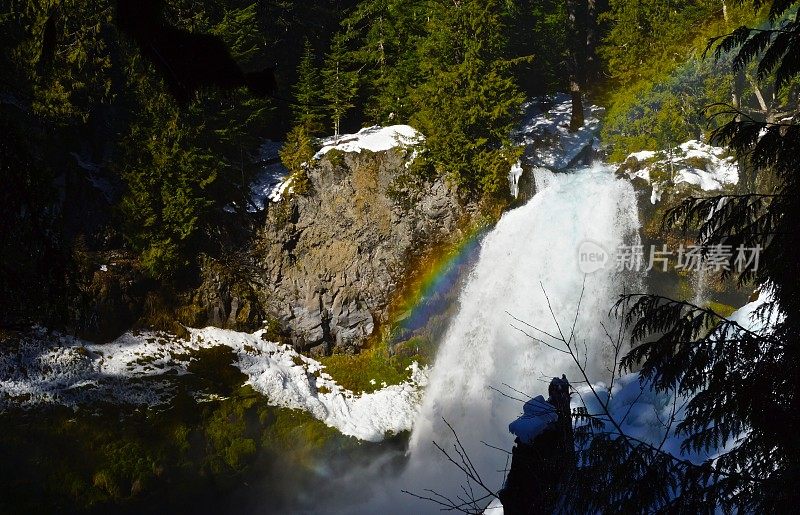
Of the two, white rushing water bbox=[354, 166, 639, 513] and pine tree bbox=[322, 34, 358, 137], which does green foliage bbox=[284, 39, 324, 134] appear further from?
white rushing water bbox=[354, 166, 639, 513]

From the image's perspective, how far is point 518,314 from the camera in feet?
57.7

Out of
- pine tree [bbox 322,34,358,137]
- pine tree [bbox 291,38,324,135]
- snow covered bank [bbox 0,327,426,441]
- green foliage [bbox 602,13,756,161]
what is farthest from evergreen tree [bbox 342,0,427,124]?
snow covered bank [bbox 0,327,426,441]

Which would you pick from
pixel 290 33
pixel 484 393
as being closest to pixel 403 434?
pixel 484 393

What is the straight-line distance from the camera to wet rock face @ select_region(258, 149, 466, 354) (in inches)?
755

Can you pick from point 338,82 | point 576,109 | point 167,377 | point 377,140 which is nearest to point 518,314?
point 377,140

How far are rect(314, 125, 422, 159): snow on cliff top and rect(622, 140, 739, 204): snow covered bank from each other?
23.7 feet

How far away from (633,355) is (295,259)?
16.0m

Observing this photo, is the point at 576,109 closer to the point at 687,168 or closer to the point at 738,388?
the point at 687,168

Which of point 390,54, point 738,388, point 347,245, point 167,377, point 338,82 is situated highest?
point 390,54

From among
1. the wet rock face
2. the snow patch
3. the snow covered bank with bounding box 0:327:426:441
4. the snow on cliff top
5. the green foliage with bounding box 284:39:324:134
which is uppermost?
the green foliage with bounding box 284:39:324:134

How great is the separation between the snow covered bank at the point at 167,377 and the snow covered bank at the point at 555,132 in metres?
10.4

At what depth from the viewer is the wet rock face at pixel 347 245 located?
63.0ft

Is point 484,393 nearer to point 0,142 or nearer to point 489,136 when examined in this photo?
point 489,136

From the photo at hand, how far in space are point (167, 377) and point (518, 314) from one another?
406 inches
